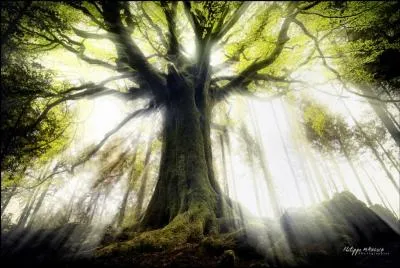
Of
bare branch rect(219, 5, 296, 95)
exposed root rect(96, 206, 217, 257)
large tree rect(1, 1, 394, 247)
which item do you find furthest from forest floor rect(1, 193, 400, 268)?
bare branch rect(219, 5, 296, 95)

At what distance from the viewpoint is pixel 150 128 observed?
11188mm

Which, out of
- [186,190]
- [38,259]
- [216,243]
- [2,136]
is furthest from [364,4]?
[38,259]

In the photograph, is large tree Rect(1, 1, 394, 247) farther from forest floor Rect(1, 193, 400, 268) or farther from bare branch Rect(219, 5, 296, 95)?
forest floor Rect(1, 193, 400, 268)

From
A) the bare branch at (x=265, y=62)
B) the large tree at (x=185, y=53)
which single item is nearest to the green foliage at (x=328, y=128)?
the large tree at (x=185, y=53)

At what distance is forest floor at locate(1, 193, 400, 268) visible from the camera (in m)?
3.08

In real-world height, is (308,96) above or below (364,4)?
above

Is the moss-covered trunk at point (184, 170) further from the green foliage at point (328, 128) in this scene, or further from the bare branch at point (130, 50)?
the green foliage at point (328, 128)

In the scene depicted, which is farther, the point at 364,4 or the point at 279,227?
the point at 364,4

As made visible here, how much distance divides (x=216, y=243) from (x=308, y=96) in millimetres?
19548

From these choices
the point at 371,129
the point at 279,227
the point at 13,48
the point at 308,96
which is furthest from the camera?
the point at 308,96

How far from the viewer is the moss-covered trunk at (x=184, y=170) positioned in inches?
217

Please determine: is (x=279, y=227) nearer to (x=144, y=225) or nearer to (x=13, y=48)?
(x=144, y=225)

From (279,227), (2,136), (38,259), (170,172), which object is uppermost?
(170,172)

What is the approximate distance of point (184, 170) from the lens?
247 inches
